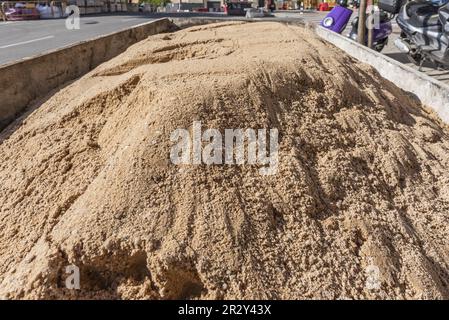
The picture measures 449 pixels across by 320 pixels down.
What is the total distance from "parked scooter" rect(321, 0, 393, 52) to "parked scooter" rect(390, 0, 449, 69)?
40.9 inches

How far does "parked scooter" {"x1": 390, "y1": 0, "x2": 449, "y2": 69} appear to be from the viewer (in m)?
6.16

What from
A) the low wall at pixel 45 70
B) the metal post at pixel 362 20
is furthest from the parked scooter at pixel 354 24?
the low wall at pixel 45 70

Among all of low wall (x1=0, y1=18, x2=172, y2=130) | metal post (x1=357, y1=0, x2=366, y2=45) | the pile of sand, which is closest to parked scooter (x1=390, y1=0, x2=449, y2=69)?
metal post (x1=357, y1=0, x2=366, y2=45)

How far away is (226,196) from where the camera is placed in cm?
250

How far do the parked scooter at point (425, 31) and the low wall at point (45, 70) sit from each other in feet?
15.6

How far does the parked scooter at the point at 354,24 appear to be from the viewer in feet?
29.4

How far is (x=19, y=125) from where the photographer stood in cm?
378

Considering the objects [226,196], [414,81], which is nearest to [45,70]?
[226,196]

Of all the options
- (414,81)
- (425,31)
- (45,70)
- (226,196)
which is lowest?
(226,196)

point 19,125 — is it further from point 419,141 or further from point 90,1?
point 90,1

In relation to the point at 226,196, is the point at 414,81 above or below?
above

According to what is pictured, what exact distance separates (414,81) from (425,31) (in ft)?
7.79

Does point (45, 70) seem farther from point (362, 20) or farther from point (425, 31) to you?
point (362, 20)

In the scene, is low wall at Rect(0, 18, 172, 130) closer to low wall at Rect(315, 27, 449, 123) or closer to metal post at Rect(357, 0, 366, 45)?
low wall at Rect(315, 27, 449, 123)
